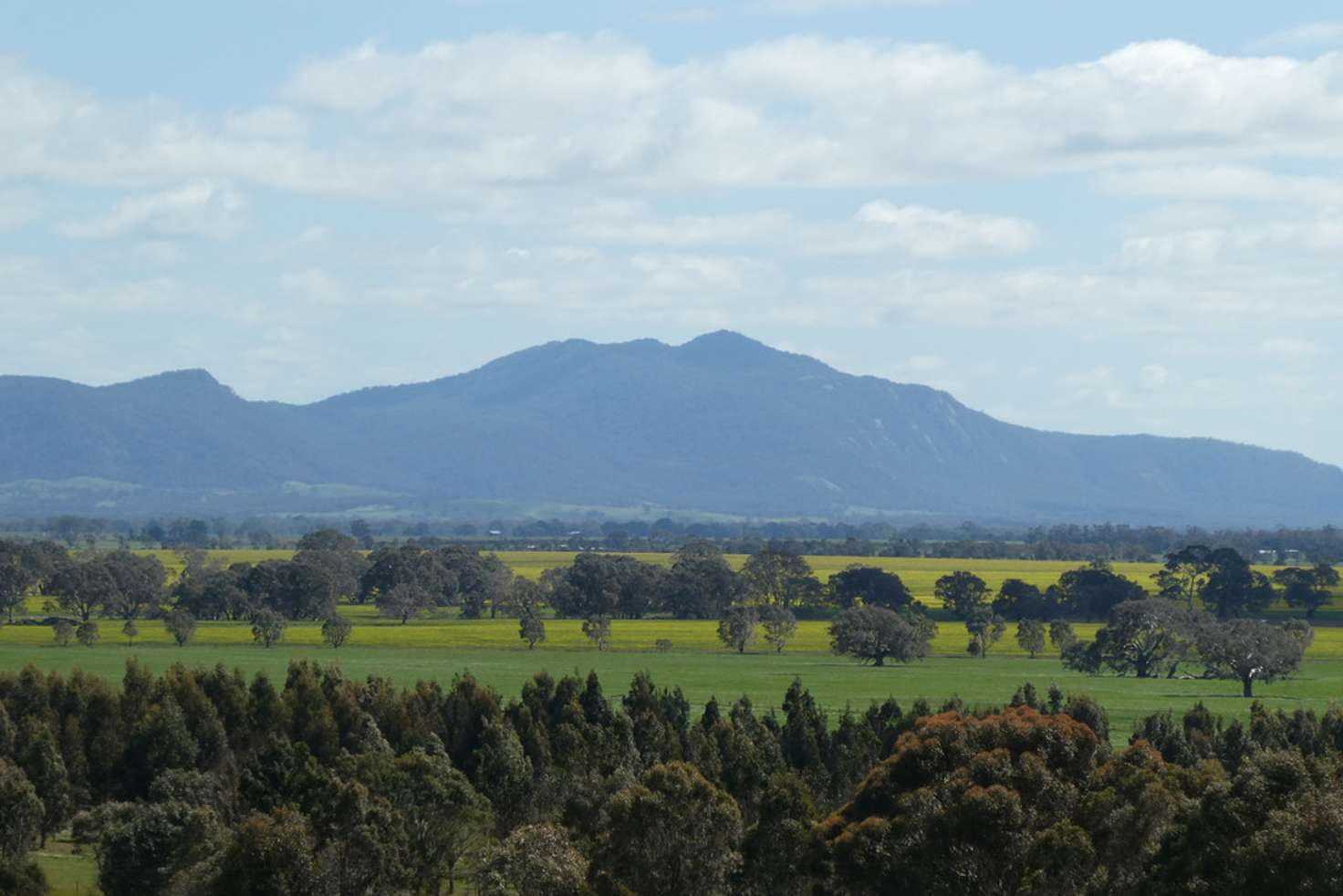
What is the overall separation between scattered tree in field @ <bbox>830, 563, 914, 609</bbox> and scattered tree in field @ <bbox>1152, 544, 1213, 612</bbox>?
20648 millimetres

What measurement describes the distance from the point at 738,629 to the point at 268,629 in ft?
95.3

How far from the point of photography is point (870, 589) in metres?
158

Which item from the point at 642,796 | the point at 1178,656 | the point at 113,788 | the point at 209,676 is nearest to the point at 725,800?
the point at 642,796

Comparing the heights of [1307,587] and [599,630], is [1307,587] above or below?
above

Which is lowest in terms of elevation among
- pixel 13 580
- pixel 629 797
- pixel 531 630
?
pixel 629 797

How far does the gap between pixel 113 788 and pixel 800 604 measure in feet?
331

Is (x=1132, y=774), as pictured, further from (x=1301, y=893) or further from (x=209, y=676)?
(x=209, y=676)

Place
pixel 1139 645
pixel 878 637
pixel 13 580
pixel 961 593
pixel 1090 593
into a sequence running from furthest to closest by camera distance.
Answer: pixel 13 580
pixel 1090 593
pixel 961 593
pixel 878 637
pixel 1139 645

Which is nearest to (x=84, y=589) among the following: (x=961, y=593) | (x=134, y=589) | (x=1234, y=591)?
(x=134, y=589)

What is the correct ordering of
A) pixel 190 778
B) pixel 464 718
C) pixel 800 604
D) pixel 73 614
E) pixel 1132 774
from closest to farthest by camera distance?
pixel 1132 774
pixel 190 778
pixel 464 718
pixel 73 614
pixel 800 604

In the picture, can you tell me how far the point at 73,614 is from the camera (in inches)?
6127

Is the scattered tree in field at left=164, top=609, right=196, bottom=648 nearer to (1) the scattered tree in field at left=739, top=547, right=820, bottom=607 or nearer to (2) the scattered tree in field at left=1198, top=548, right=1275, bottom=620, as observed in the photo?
(1) the scattered tree in field at left=739, top=547, right=820, bottom=607

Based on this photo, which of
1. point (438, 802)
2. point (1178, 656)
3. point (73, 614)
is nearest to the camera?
point (438, 802)

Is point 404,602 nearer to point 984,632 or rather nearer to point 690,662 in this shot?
point 690,662
